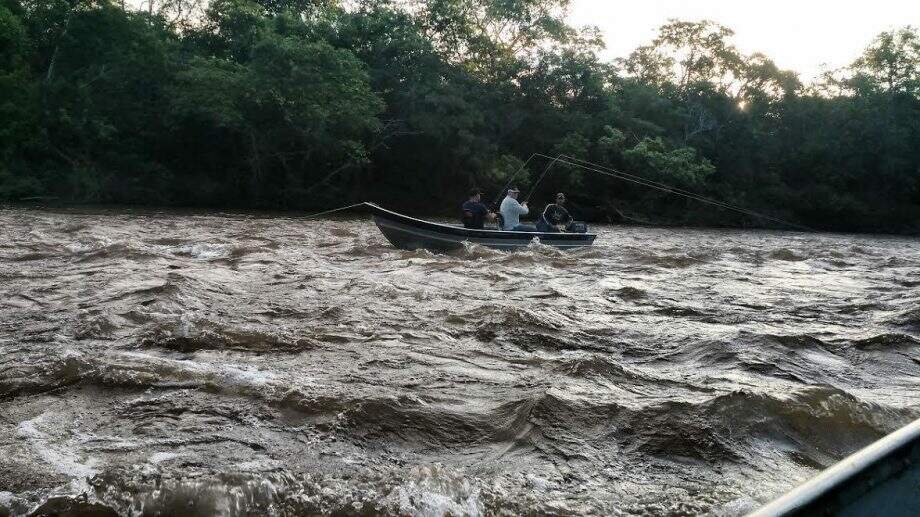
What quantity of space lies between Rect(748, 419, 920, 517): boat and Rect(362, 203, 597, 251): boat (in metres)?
11.1

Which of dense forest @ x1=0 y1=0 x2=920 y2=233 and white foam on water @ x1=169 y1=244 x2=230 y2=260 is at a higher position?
dense forest @ x1=0 y1=0 x2=920 y2=233

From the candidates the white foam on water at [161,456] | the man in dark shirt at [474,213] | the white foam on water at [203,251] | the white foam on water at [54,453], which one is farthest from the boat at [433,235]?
the white foam on water at [161,456]

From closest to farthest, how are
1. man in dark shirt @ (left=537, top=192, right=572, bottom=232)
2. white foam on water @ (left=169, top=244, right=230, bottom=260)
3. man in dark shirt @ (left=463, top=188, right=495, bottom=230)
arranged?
white foam on water @ (left=169, top=244, right=230, bottom=260) → man in dark shirt @ (left=463, top=188, right=495, bottom=230) → man in dark shirt @ (left=537, top=192, right=572, bottom=232)

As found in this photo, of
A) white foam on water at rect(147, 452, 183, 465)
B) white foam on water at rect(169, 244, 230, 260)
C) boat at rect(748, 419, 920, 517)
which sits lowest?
white foam on water at rect(169, 244, 230, 260)

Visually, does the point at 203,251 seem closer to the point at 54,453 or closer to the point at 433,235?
the point at 433,235

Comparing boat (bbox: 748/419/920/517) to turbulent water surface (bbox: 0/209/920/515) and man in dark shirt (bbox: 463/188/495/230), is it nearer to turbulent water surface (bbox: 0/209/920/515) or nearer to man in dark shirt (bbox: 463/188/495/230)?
turbulent water surface (bbox: 0/209/920/515)

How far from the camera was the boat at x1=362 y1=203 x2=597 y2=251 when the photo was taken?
12.5 metres

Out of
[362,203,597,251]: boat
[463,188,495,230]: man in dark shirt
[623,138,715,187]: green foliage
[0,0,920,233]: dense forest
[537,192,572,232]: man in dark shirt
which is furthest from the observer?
[623,138,715,187]: green foliage

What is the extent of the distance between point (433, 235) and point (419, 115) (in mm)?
16148

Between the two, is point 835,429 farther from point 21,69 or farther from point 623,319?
point 21,69

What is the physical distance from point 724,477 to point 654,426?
0.61 meters

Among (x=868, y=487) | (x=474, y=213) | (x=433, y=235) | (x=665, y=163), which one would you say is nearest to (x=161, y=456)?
(x=868, y=487)

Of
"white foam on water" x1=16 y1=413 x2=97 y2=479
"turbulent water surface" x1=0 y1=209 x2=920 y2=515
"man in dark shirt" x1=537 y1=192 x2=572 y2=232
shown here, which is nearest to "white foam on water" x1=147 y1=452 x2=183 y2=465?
"turbulent water surface" x1=0 y1=209 x2=920 y2=515

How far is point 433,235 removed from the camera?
41.2ft
